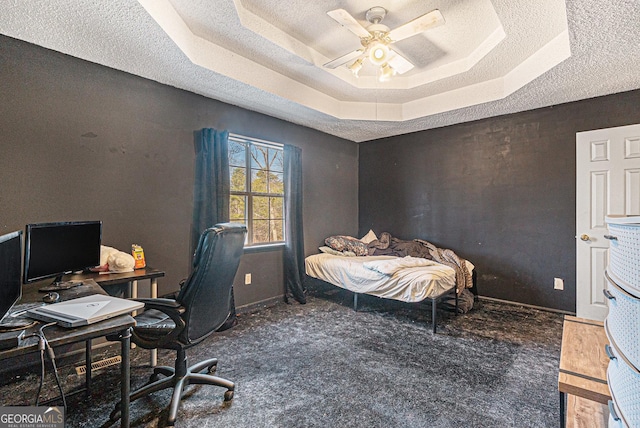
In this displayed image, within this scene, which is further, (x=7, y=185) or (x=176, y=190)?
(x=176, y=190)

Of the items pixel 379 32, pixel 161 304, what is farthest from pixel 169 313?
pixel 379 32

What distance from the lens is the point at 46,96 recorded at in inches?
90.4

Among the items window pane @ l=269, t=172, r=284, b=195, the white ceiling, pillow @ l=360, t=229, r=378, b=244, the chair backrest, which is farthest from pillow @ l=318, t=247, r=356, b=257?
the chair backrest

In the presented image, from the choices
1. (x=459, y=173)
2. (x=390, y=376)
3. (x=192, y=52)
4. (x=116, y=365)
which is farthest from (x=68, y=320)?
(x=459, y=173)

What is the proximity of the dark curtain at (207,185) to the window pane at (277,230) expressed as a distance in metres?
0.91

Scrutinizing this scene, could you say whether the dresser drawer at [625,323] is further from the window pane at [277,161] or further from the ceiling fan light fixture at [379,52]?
the window pane at [277,161]

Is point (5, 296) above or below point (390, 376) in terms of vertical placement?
above

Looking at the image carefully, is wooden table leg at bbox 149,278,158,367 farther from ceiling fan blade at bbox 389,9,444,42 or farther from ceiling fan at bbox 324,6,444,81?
ceiling fan blade at bbox 389,9,444,42

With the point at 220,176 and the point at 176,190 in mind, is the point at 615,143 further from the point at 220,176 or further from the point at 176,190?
the point at 176,190

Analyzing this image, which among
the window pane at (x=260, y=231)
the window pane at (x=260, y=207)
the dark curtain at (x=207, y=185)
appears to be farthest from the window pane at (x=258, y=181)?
the dark curtain at (x=207, y=185)

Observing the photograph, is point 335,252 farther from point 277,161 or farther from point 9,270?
point 9,270

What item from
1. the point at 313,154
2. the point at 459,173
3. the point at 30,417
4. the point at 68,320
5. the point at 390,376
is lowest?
the point at 390,376

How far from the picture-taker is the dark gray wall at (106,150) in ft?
7.18

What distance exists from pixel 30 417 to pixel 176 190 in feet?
7.05
